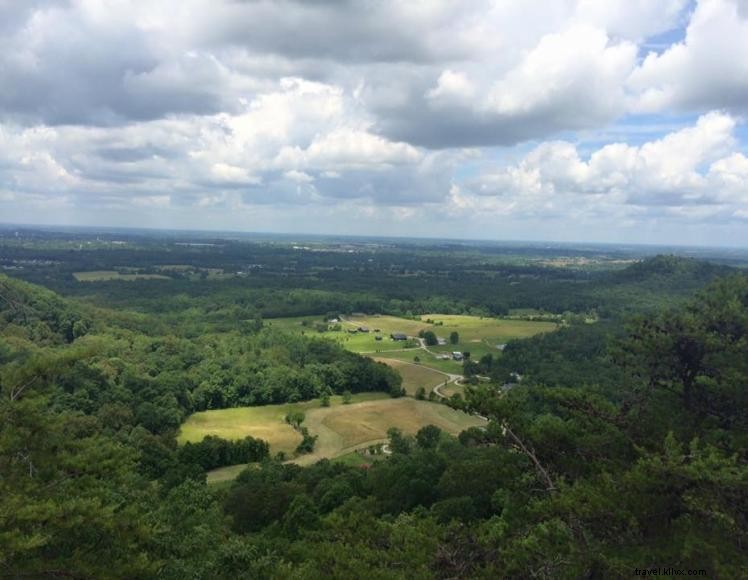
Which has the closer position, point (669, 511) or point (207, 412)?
point (669, 511)

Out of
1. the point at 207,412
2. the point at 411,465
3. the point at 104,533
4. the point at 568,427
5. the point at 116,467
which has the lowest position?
the point at 207,412

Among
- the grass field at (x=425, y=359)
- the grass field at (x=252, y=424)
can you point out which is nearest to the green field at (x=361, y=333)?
the grass field at (x=425, y=359)

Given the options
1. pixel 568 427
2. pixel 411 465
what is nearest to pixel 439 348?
pixel 411 465

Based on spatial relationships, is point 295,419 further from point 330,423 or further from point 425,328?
point 425,328

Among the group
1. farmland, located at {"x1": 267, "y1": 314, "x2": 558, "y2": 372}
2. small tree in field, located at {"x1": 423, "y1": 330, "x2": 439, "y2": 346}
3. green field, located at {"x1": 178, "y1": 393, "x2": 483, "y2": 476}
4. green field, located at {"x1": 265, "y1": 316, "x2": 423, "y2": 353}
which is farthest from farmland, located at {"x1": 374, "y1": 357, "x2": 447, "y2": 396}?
small tree in field, located at {"x1": 423, "y1": 330, "x2": 439, "y2": 346}

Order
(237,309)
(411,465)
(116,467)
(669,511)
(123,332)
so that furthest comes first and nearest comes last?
(237,309), (123,332), (411,465), (116,467), (669,511)

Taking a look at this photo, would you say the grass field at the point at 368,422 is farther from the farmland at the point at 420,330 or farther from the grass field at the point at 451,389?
the farmland at the point at 420,330

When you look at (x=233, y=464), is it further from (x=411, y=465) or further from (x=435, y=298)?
(x=435, y=298)
